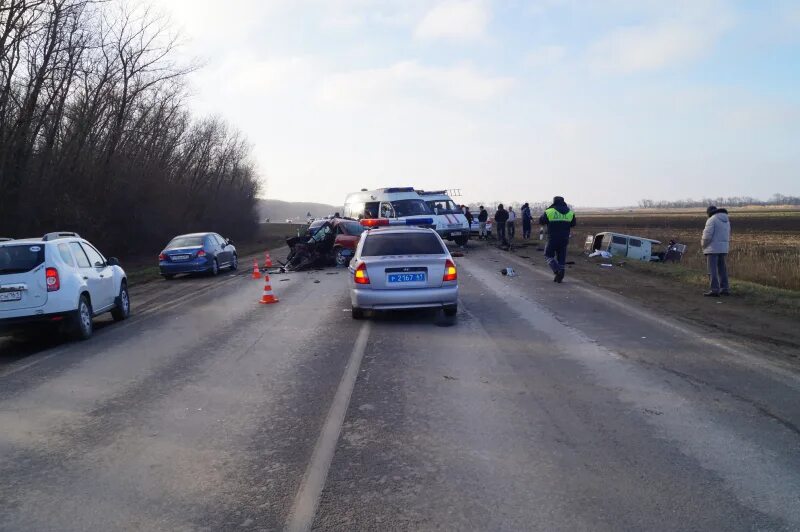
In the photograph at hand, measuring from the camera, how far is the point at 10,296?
9.61 m

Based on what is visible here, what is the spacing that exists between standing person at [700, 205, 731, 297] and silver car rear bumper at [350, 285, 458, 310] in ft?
19.8

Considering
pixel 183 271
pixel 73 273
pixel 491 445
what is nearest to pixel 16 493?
pixel 491 445

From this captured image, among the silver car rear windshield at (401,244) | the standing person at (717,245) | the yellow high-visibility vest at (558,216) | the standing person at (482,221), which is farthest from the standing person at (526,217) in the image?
the silver car rear windshield at (401,244)

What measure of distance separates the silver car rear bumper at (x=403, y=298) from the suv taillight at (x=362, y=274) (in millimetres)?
136

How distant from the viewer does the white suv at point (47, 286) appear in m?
9.62

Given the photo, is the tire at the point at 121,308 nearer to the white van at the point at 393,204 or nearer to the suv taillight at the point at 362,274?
Answer: the suv taillight at the point at 362,274

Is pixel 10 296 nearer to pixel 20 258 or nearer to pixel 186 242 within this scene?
pixel 20 258

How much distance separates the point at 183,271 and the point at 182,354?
43.1 feet

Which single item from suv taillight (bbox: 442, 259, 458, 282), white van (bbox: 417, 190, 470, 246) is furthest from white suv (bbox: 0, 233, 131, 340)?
white van (bbox: 417, 190, 470, 246)

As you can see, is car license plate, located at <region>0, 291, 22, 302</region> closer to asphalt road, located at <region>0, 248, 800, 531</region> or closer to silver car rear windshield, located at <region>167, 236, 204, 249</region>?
asphalt road, located at <region>0, 248, 800, 531</region>

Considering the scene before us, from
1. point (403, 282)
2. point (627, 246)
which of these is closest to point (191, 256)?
point (403, 282)

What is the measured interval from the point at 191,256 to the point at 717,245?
15.6 metres

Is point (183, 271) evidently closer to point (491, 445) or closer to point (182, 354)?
point (182, 354)

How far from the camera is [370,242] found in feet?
38.5
